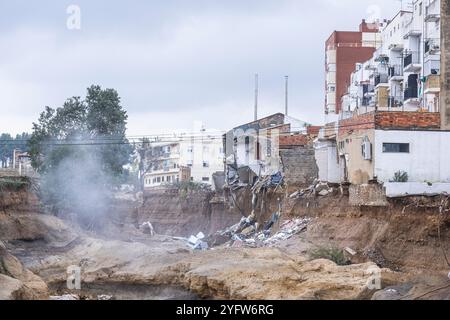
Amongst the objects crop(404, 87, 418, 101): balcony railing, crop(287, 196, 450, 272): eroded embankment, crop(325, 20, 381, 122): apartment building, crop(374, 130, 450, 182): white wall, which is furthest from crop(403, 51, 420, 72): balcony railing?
crop(287, 196, 450, 272): eroded embankment

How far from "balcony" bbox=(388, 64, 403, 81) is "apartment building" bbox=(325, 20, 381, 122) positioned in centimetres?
1496

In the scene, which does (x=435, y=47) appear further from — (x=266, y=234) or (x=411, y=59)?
(x=266, y=234)

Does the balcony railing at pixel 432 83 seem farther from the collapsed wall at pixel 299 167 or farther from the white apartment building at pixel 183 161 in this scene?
the white apartment building at pixel 183 161

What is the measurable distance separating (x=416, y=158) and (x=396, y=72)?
24106 millimetres

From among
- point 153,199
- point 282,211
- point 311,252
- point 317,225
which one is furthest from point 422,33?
point 153,199

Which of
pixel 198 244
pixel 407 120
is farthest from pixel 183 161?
pixel 407 120

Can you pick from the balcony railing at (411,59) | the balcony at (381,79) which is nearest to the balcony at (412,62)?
the balcony railing at (411,59)

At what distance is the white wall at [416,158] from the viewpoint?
32375mm

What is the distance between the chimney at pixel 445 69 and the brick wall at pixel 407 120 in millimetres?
352

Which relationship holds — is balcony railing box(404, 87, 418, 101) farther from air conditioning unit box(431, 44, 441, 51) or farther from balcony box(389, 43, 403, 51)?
balcony box(389, 43, 403, 51)

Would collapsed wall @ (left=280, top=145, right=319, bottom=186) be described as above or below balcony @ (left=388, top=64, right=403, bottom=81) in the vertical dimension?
below

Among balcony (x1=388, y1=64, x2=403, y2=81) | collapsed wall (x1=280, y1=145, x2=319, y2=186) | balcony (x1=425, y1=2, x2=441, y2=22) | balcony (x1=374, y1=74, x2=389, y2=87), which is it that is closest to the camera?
collapsed wall (x1=280, y1=145, x2=319, y2=186)

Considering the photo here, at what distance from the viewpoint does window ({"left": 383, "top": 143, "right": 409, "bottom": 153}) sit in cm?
3244

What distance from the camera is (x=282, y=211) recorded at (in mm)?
41312
